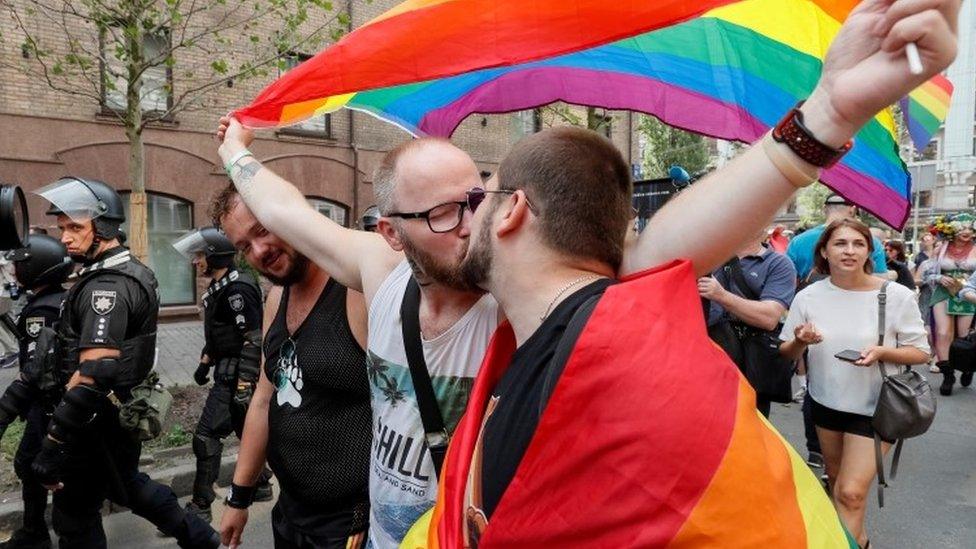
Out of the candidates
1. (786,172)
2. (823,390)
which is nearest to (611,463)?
(786,172)

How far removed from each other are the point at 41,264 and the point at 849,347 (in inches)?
195

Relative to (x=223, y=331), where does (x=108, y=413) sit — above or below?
below

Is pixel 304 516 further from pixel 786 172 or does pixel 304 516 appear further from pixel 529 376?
pixel 786 172

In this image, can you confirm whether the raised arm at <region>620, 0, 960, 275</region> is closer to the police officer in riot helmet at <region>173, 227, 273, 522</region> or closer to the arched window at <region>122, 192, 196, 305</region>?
the police officer in riot helmet at <region>173, 227, 273, 522</region>

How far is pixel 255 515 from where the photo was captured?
4723 millimetres

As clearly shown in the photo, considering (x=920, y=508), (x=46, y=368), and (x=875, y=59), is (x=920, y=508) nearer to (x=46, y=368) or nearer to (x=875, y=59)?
(x=875, y=59)

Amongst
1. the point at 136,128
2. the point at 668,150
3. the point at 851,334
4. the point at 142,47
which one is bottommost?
the point at 851,334

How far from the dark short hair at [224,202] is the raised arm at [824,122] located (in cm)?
197

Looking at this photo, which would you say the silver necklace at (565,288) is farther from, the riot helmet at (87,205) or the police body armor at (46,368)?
the police body armor at (46,368)

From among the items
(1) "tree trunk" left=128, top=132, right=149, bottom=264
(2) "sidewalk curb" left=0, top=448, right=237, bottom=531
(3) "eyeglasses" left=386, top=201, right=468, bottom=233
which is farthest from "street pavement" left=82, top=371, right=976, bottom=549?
(1) "tree trunk" left=128, top=132, right=149, bottom=264

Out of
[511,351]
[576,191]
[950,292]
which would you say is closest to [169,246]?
[950,292]

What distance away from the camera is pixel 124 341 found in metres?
3.58

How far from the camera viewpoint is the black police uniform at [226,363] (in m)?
4.54

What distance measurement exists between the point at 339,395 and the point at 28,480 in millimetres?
2943
